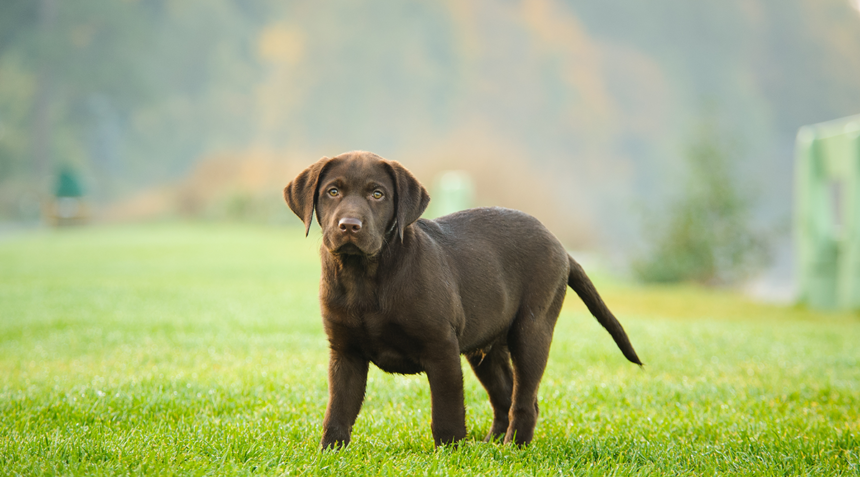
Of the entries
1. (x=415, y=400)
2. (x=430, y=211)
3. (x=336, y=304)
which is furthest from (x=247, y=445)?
(x=430, y=211)

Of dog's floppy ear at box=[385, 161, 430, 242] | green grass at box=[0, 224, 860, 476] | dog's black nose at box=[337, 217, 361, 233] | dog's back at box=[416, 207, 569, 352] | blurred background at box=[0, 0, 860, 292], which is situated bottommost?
green grass at box=[0, 224, 860, 476]

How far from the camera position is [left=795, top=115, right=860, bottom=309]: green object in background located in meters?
10.9

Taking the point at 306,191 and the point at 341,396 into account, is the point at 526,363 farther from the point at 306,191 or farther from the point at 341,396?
the point at 306,191

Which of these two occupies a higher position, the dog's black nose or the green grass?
the dog's black nose

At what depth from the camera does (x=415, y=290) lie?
3.18m

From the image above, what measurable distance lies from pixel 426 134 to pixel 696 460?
45.9 meters

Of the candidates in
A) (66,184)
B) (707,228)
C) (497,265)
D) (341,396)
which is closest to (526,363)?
(497,265)

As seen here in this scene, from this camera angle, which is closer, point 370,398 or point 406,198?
point 406,198

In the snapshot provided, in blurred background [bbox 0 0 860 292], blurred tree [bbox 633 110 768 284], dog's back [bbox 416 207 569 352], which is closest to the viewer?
dog's back [bbox 416 207 569 352]

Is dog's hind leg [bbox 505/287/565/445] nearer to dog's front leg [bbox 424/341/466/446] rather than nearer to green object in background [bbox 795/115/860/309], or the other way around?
dog's front leg [bbox 424/341/466/446]

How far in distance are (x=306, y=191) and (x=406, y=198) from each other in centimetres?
49

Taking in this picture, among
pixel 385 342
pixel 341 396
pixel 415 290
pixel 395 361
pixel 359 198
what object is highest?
pixel 359 198

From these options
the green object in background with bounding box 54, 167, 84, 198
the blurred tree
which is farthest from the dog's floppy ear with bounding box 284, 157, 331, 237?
the green object in background with bounding box 54, 167, 84, 198

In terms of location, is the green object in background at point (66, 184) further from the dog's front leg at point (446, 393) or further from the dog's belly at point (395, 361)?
the dog's front leg at point (446, 393)
